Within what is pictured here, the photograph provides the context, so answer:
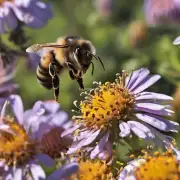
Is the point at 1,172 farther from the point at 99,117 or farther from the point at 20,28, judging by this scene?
the point at 20,28

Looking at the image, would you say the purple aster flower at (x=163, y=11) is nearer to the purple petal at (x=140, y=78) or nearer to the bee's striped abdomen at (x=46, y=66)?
the bee's striped abdomen at (x=46, y=66)

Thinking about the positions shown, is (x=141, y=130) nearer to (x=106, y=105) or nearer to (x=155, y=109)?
(x=155, y=109)

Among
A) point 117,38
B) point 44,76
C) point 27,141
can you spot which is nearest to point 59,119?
point 44,76

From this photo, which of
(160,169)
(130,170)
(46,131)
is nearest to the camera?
(160,169)

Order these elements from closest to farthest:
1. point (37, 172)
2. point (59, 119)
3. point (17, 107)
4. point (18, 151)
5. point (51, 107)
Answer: point (37, 172), point (18, 151), point (17, 107), point (59, 119), point (51, 107)

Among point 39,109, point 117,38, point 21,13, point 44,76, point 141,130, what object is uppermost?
point 21,13

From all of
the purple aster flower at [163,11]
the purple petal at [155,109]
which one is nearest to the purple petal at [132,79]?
the purple petal at [155,109]

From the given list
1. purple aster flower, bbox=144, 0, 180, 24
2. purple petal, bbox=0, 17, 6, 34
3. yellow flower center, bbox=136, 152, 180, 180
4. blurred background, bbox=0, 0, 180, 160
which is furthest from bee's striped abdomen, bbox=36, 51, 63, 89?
purple aster flower, bbox=144, 0, 180, 24

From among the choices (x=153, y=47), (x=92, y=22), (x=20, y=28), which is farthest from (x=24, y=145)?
(x=92, y=22)
